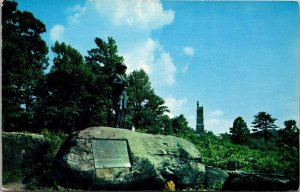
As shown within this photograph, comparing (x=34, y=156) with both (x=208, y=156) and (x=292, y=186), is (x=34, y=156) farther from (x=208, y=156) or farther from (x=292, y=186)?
(x=208, y=156)

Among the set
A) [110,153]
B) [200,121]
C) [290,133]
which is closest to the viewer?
[110,153]

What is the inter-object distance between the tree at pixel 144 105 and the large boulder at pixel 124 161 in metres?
15.0

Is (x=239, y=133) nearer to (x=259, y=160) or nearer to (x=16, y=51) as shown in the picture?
(x=259, y=160)

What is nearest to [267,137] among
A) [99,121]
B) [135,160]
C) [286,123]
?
[286,123]

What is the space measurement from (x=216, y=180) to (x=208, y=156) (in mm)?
5530

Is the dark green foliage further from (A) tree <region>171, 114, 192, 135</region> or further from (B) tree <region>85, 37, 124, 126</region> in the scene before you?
(A) tree <region>171, 114, 192, 135</region>

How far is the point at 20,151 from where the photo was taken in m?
9.55

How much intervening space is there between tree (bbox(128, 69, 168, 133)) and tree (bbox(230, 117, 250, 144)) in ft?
17.2

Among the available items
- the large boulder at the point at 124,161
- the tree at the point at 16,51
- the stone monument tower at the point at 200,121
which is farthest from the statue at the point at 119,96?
the stone monument tower at the point at 200,121

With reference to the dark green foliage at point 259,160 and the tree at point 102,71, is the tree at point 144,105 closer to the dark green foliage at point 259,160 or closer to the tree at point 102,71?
the tree at point 102,71

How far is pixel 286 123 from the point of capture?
1517 cm

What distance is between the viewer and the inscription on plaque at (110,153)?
841cm

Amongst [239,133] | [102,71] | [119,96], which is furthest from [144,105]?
[119,96]

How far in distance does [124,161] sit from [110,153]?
1.30ft
